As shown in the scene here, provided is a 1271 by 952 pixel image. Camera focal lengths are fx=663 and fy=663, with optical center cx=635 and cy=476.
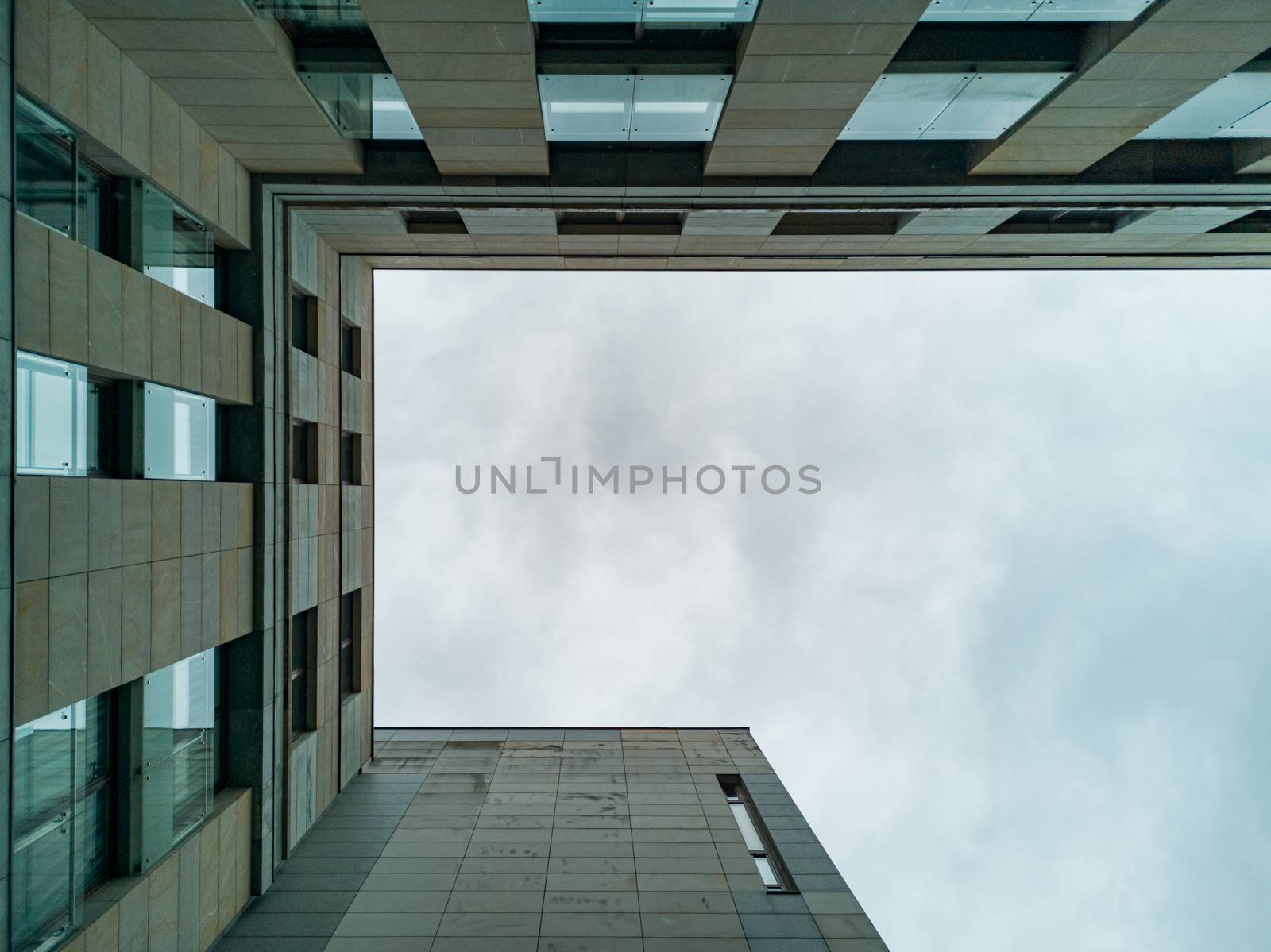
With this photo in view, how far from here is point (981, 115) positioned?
12.5m

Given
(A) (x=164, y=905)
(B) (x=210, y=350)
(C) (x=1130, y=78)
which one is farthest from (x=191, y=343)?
(C) (x=1130, y=78)

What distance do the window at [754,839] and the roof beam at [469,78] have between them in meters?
16.9

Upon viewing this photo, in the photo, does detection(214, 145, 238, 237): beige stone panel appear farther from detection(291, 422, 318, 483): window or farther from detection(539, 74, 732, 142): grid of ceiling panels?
detection(539, 74, 732, 142): grid of ceiling panels

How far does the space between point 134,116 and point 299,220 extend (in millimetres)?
5129

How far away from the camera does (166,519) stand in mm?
10930

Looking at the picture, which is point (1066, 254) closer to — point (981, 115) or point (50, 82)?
point (981, 115)

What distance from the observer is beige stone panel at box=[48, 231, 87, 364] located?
8.66 m

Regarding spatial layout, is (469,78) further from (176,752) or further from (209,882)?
(209,882)

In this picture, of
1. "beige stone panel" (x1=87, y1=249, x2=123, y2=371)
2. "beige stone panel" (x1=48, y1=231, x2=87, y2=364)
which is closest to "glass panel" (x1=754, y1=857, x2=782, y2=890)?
"beige stone panel" (x1=87, y1=249, x2=123, y2=371)

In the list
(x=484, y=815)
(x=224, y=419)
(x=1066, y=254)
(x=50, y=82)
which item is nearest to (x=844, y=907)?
(x=484, y=815)

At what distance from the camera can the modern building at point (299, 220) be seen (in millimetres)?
8961

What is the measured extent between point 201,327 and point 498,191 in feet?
21.1

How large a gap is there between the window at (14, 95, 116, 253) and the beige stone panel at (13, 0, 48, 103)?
24 cm

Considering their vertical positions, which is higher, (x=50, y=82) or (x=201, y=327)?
(x=50, y=82)
